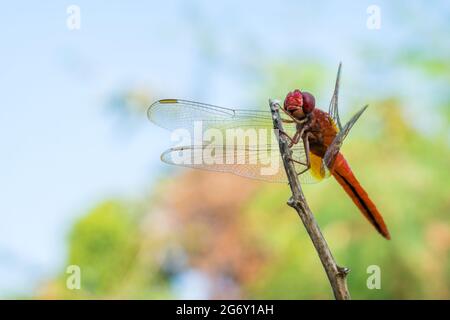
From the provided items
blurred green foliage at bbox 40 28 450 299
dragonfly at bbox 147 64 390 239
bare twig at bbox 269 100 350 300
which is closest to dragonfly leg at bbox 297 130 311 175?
dragonfly at bbox 147 64 390 239

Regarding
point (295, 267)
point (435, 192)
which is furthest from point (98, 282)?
point (435, 192)

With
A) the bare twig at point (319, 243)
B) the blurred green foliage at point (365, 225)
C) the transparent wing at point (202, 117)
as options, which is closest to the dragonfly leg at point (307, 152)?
the transparent wing at point (202, 117)

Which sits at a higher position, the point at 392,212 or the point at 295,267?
the point at 392,212

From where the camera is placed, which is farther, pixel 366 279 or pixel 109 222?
pixel 109 222

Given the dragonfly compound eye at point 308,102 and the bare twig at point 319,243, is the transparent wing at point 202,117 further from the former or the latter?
the bare twig at point 319,243

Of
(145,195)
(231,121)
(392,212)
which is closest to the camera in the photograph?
(231,121)

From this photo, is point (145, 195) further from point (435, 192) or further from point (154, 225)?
point (435, 192)
